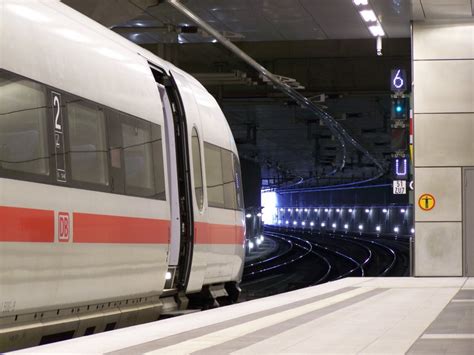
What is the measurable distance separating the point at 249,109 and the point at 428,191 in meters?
19.6

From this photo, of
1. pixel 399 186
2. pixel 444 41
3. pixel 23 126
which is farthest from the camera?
pixel 399 186

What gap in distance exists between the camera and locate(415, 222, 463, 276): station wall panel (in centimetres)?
2161

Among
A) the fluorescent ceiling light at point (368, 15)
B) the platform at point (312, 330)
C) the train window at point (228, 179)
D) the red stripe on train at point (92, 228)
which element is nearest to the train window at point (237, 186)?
the train window at point (228, 179)

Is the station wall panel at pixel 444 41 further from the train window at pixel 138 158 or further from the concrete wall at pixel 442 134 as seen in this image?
the train window at pixel 138 158

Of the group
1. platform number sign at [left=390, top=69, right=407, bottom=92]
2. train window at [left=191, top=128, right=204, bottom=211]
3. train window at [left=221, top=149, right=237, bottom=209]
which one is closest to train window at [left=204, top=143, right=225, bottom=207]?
train window at [left=221, top=149, right=237, bottom=209]

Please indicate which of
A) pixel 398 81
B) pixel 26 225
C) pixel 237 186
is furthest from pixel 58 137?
pixel 398 81

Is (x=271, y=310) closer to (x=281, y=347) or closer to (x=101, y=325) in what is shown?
(x=101, y=325)

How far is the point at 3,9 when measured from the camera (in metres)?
9.17

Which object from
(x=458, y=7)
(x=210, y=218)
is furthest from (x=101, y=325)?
(x=458, y=7)

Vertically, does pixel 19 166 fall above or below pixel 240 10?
below

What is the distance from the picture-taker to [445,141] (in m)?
21.7

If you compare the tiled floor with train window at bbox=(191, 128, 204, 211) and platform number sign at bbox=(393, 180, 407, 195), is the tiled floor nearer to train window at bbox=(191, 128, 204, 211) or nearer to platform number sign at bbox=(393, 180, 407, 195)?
train window at bbox=(191, 128, 204, 211)

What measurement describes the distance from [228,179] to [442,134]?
605 centimetres

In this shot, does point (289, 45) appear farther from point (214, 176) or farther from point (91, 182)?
point (91, 182)
